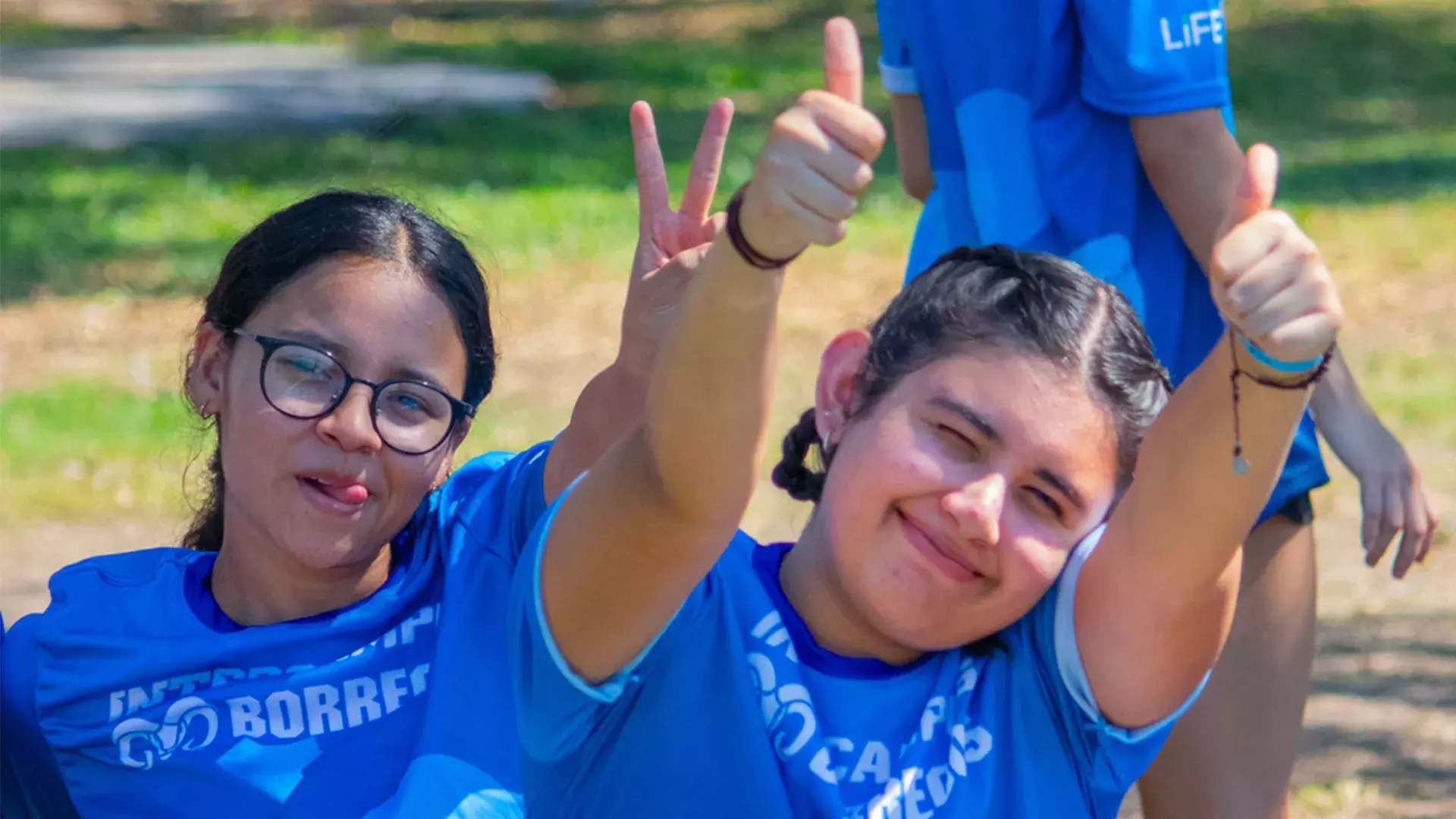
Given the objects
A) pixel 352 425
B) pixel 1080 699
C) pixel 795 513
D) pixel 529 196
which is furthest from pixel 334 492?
pixel 529 196

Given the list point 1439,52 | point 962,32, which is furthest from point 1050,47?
point 1439,52

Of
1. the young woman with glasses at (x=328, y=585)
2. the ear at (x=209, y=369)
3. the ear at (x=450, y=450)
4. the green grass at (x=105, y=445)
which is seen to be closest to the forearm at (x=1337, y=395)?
the young woman with glasses at (x=328, y=585)

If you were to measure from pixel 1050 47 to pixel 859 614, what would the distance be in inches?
40.0

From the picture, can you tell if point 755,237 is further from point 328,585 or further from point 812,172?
point 328,585

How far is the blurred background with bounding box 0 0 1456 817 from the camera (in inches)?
233

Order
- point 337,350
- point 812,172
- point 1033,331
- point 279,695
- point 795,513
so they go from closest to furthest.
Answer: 1. point 812,172
2. point 1033,331
3. point 279,695
4. point 337,350
5. point 795,513

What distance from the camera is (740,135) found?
13.1m

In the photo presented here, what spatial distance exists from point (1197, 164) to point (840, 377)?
759 millimetres

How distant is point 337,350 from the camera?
8.70 ft

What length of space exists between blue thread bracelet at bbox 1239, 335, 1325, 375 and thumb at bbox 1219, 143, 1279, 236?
11 centimetres

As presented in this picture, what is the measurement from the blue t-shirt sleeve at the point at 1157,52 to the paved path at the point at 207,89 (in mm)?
10886

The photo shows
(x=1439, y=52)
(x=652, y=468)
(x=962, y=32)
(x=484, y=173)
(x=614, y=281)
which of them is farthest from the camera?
(x=1439, y=52)

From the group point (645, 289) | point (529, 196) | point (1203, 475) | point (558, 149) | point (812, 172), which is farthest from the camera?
point (558, 149)

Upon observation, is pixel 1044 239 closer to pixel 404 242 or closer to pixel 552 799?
pixel 404 242
